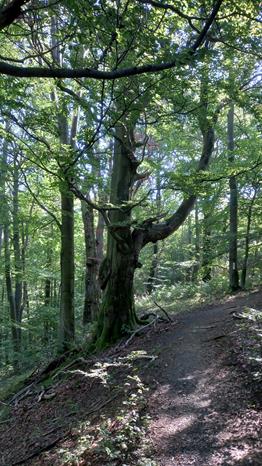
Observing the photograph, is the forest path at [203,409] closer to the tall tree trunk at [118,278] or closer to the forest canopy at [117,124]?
the tall tree trunk at [118,278]

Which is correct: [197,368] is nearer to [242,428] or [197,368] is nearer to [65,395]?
[242,428]

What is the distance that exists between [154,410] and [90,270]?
7318mm

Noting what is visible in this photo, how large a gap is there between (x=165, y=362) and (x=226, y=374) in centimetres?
136

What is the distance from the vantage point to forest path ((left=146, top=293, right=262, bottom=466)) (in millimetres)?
3600

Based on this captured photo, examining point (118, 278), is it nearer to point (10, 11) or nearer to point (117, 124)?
point (117, 124)

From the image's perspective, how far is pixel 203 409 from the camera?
4.46 metres

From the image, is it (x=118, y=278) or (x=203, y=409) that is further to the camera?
(x=118, y=278)

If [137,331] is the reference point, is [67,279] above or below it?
above

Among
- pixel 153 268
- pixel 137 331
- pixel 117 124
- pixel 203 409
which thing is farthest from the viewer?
pixel 153 268

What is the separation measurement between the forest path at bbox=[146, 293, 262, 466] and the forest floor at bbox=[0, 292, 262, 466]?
1 cm

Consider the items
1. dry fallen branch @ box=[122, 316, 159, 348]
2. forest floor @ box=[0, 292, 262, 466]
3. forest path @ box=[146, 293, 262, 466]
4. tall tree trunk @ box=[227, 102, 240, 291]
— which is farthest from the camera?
tall tree trunk @ box=[227, 102, 240, 291]

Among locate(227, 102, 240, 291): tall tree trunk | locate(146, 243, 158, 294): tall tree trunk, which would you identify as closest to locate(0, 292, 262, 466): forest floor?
locate(227, 102, 240, 291): tall tree trunk

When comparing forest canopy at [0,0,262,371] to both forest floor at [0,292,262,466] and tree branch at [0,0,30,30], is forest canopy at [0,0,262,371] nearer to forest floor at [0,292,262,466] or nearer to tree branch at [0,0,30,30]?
tree branch at [0,0,30,30]

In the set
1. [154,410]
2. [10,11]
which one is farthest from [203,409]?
[10,11]
